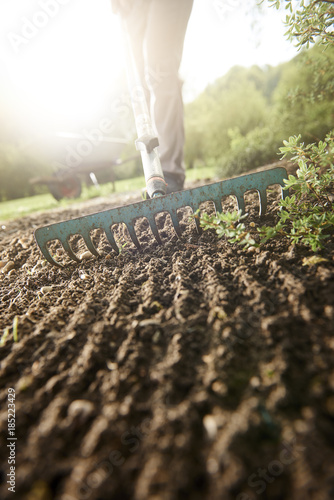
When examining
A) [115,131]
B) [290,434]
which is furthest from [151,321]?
[115,131]

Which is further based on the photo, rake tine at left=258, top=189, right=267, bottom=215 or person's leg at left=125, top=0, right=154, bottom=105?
person's leg at left=125, top=0, right=154, bottom=105

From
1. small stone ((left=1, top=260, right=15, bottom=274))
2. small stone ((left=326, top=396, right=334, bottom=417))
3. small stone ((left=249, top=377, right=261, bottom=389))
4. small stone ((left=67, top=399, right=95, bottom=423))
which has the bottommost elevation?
small stone ((left=326, top=396, right=334, bottom=417))

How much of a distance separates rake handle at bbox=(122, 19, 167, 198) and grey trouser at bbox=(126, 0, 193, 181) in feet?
0.67

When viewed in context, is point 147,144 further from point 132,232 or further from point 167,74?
point 167,74

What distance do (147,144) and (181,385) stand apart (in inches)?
66.4

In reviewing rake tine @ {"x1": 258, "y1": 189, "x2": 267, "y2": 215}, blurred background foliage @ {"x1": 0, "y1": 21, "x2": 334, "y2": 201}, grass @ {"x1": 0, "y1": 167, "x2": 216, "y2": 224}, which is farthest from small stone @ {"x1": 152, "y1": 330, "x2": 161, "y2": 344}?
grass @ {"x1": 0, "y1": 167, "x2": 216, "y2": 224}

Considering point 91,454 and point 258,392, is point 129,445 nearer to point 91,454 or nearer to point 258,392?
point 91,454

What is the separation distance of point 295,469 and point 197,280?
742 mm

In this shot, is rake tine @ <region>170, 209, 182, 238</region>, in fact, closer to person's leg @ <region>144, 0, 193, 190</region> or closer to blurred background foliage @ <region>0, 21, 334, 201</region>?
person's leg @ <region>144, 0, 193, 190</region>

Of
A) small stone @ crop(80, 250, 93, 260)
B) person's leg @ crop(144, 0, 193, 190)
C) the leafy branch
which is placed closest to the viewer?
the leafy branch

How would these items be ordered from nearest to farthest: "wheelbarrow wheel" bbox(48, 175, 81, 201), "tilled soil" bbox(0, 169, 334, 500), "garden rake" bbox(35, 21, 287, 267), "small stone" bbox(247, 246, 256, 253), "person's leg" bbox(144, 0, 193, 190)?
1. "tilled soil" bbox(0, 169, 334, 500)
2. "small stone" bbox(247, 246, 256, 253)
3. "garden rake" bbox(35, 21, 287, 267)
4. "person's leg" bbox(144, 0, 193, 190)
5. "wheelbarrow wheel" bbox(48, 175, 81, 201)

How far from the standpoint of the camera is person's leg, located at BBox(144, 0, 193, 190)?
2.15 m

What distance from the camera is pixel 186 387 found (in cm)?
70

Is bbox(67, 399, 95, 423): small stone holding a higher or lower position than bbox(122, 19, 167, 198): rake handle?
lower
